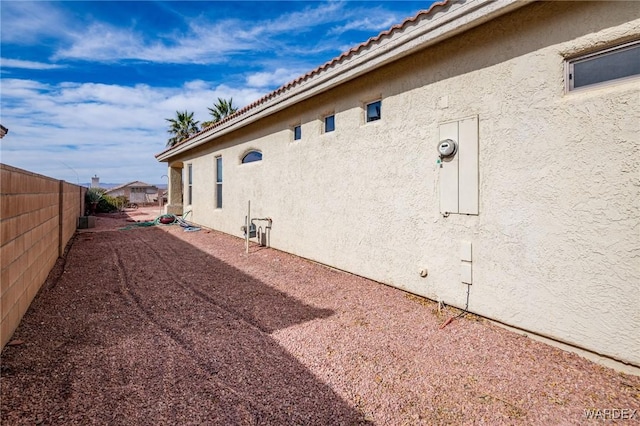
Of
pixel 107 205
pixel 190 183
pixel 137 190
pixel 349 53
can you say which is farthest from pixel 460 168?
pixel 137 190

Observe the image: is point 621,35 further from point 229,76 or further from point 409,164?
point 229,76

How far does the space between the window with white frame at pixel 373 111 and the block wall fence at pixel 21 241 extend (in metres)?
5.46

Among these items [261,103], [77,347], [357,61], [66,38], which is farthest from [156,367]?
[66,38]

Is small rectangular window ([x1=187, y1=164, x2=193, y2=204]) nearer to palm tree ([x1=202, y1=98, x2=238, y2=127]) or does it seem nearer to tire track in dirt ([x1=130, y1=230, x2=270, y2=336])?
tire track in dirt ([x1=130, y1=230, x2=270, y2=336])

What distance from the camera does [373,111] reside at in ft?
20.1

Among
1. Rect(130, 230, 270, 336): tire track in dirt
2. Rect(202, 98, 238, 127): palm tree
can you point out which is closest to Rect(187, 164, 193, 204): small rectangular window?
Rect(130, 230, 270, 336): tire track in dirt

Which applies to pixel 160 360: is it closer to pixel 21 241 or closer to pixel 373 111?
pixel 21 241

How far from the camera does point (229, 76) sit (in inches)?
634

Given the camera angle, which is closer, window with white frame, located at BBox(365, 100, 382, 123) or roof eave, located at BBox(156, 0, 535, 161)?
roof eave, located at BBox(156, 0, 535, 161)

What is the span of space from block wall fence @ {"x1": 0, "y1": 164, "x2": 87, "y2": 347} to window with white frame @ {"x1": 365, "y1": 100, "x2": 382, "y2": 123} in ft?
17.9

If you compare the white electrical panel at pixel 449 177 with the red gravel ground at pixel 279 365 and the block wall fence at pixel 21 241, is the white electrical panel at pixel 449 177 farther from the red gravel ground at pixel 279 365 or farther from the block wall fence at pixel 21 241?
the block wall fence at pixel 21 241

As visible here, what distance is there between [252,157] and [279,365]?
322 inches

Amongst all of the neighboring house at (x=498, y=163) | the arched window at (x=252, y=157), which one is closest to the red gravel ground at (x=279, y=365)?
the neighboring house at (x=498, y=163)

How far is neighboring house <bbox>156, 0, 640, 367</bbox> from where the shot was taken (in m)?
3.15
